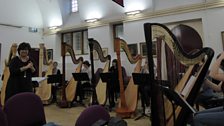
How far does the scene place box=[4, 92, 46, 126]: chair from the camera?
1.91 metres

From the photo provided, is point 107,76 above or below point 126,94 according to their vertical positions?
above

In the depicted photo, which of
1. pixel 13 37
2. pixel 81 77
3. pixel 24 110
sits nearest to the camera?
pixel 24 110

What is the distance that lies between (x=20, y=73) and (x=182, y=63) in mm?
2110

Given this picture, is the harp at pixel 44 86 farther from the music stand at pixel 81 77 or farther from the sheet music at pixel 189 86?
the sheet music at pixel 189 86

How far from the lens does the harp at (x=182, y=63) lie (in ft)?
7.51

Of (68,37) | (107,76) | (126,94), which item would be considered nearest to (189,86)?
(126,94)

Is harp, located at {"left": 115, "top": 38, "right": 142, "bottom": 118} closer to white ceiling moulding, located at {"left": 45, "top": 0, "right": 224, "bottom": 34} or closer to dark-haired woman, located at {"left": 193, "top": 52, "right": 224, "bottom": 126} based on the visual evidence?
dark-haired woman, located at {"left": 193, "top": 52, "right": 224, "bottom": 126}

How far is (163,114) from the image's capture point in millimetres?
→ 2447

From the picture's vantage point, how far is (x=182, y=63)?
102 inches

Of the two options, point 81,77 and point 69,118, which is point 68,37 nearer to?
point 81,77

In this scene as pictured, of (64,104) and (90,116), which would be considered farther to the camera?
(64,104)

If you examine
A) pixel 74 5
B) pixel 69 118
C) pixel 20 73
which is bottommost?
pixel 69 118

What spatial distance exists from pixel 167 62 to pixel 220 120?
99cm

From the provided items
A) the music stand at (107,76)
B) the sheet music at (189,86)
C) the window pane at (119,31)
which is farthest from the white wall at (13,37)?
the sheet music at (189,86)
